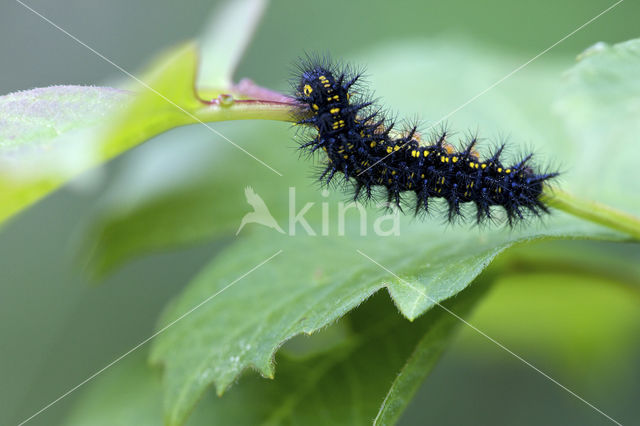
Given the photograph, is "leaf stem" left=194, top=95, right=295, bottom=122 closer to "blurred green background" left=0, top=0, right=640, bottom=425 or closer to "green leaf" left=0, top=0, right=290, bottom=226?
"green leaf" left=0, top=0, right=290, bottom=226

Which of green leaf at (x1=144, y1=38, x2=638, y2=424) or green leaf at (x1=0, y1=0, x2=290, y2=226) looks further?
green leaf at (x1=144, y1=38, x2=638, y2=424)

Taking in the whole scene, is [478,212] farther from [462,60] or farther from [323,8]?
[323,8]

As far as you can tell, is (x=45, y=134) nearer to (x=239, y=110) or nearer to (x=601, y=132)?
(x=239, y=110)

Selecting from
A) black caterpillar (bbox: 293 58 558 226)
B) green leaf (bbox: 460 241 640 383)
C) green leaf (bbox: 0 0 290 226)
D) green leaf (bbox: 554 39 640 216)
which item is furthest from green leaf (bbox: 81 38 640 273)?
green leaf (bbox: 0 0 290 226)

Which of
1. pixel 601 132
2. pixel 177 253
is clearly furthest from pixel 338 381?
pixel 177 253

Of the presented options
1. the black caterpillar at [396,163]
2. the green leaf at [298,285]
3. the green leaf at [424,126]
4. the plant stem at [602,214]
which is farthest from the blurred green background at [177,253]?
the plant stem at [602,214]

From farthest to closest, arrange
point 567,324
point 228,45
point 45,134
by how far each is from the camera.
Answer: point 567,324 < point 228,45 < point 45,134

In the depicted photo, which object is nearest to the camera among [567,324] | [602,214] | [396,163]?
[602,214]

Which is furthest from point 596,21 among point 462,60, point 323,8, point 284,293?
point 284,293
